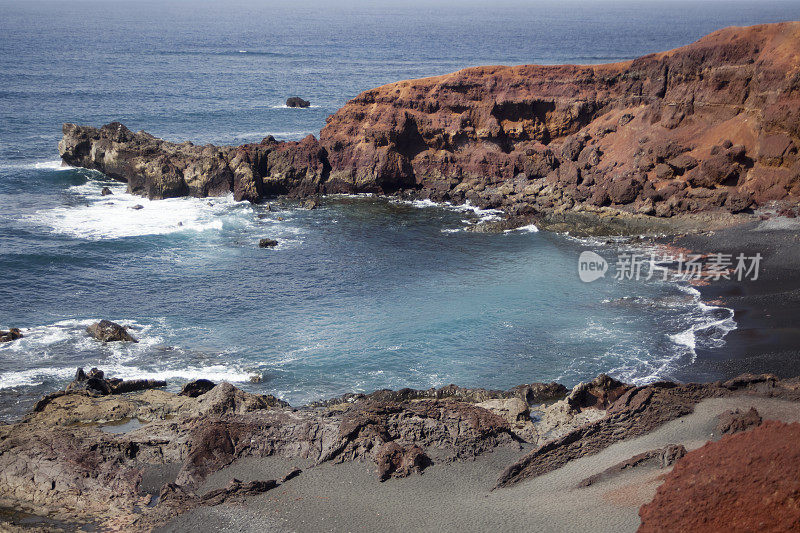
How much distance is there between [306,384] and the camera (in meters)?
33.9

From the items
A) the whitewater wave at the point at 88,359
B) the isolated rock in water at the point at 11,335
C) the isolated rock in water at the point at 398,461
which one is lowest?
the whitewater wave at the point at 88,359

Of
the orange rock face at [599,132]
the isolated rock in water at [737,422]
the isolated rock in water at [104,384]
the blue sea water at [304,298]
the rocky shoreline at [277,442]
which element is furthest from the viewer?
the orange rock face at [599,132]

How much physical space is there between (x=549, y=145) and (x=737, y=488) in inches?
2100

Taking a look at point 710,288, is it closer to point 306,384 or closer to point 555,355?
point 555,355

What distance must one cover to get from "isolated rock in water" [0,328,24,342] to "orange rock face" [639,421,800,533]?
32891 mm

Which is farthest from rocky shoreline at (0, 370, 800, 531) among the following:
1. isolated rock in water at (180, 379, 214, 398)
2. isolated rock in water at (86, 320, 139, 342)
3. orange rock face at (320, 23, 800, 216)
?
orange rock face at (320, 23, 800, 216)

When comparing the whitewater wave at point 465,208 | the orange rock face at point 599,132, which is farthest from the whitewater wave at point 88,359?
→ the orange rock face at point 599,132

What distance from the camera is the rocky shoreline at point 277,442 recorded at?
22812 mm

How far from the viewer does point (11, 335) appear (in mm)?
37031

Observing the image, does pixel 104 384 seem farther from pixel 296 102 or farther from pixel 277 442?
pixel 296 102

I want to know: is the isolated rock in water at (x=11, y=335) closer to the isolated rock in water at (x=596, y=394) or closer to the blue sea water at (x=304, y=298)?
the blue sea water at (x=304, y=298)

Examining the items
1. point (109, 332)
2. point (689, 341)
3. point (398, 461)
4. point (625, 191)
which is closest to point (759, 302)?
point (689, 341)

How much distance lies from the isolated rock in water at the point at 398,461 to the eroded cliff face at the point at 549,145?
1453 inches

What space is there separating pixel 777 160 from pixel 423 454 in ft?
137
